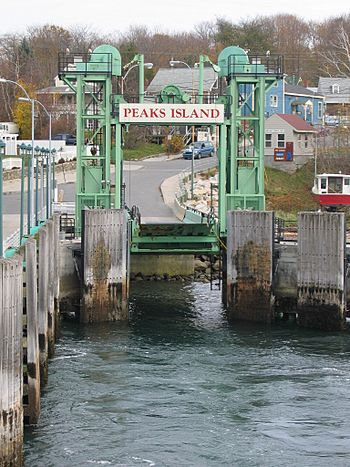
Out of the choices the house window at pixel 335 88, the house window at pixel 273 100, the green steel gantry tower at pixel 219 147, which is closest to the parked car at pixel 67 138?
the house window at pixel 273 100

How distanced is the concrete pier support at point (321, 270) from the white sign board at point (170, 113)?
550cm

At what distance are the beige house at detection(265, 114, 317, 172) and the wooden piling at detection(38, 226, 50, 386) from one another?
42.5m

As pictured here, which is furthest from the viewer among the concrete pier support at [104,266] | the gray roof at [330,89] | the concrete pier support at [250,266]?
the gray roof at [330,89]

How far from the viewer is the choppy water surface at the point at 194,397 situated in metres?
22.8

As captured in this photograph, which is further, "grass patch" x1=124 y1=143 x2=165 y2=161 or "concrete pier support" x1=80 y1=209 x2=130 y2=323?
"grass patch" x1=124 y1=143 x2=165 y2=161

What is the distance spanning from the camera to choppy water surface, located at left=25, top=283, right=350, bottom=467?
2277 centimetres

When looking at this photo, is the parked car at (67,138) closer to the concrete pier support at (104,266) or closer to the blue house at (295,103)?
the blue house at (295,103)

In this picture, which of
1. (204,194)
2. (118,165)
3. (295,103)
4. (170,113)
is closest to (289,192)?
(204,194)

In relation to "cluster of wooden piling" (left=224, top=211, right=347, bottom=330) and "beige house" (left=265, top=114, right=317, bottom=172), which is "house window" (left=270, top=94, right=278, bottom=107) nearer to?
"beige house" (left=265, top=114, right=317, bottom=172)

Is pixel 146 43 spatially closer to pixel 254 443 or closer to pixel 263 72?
pixel 263 72

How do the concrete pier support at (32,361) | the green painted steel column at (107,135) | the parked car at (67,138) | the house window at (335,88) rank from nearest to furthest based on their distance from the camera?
the concrete pier support at (32,361) < the green painted steel column at (107,135) < the parked car at (67,138) < the house window at (335,88)

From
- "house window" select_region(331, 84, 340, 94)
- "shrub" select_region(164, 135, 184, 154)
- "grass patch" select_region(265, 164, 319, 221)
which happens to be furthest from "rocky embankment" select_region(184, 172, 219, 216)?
"house window" select_region(331, 84, 340, 94)

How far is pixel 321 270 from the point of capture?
118 feet

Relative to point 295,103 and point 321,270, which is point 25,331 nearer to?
point 321,270
